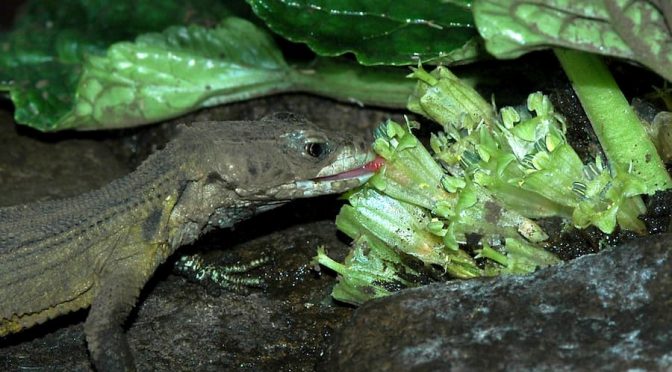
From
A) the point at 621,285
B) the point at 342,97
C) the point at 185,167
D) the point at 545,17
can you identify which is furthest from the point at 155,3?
the point at 621,285

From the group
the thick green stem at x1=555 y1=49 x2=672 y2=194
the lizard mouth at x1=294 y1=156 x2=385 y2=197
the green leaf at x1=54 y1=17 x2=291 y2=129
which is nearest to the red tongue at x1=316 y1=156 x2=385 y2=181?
the lizard mouth at x1=294 y1=156 x2=385 y2=197

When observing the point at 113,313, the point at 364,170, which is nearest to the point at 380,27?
the point at 364,170

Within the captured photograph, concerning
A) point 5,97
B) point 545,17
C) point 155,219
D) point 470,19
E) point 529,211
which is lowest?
point 5,97

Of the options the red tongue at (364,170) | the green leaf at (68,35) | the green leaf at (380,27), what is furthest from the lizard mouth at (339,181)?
the green leaf at (68,35)

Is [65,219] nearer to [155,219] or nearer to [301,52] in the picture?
[155,219]

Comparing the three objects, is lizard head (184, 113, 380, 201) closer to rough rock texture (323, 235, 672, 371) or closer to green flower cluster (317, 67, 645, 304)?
green flower cluster (317, 67, 645, 304)

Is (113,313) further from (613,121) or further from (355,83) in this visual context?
(613,121)
